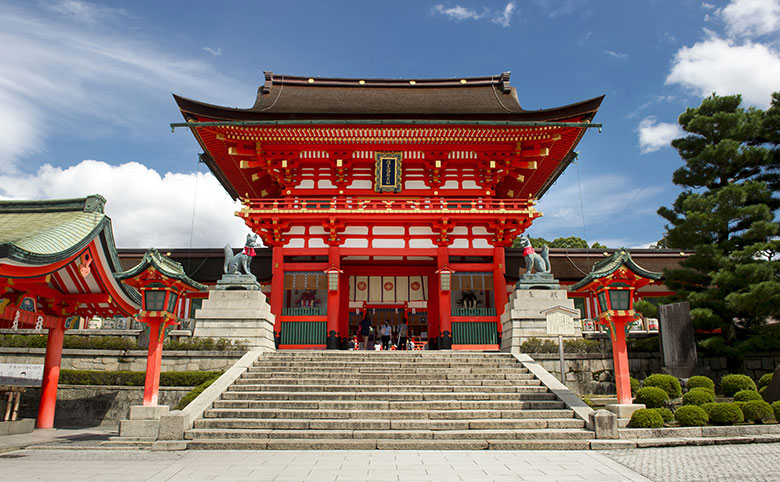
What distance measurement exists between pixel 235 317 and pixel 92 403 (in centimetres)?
435

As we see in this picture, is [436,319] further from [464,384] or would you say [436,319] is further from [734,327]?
[734,327]

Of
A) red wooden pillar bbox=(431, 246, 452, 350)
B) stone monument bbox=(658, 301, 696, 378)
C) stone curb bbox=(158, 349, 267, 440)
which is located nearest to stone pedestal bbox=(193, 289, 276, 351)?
stone curb bbox=(158, 349, 267, 440)

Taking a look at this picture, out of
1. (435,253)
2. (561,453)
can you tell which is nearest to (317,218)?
(435,253)

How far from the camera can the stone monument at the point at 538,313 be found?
14.6 meters

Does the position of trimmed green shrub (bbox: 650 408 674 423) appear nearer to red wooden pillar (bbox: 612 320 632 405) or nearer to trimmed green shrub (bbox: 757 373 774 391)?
red wooden pillar (bbox: 612 320 632 405)

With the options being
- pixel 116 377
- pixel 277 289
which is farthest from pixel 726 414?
pixel 116 377

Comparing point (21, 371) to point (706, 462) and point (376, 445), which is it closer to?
point (376, 445)

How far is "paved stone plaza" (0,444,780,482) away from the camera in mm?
6590

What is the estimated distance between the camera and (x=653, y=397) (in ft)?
33.1

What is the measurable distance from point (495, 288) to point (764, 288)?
27.9 ft

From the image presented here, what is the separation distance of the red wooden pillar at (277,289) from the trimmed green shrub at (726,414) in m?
13.7

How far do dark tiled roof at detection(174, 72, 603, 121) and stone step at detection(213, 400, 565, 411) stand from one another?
40.2 feet

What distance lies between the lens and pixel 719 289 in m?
14.6

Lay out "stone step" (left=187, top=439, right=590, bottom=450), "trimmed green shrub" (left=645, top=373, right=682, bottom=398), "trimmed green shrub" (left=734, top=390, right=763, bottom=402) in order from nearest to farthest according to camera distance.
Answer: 1. "stone step" (left=187, top=439, right=590, bottom=450)
2. "trimmed green shrub" (left=734, top=390, right=763, bottom=402)
3. "trimmed green shrub" (left=645, top=373, right=682, bottom=398)
